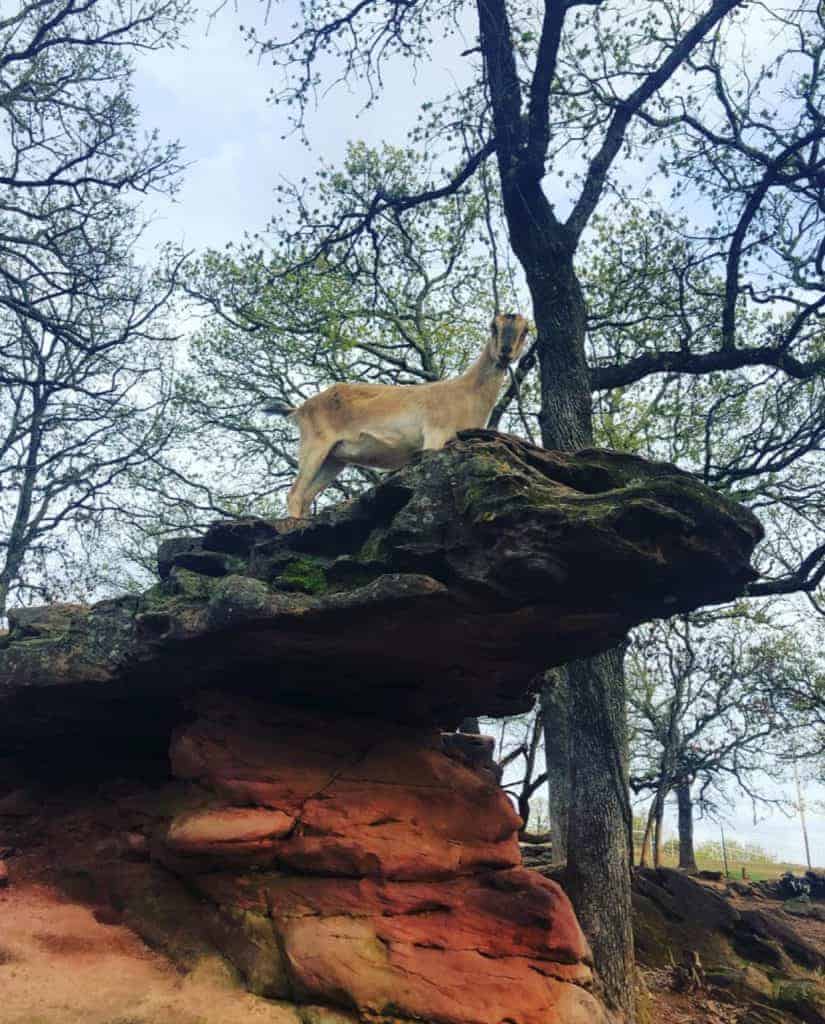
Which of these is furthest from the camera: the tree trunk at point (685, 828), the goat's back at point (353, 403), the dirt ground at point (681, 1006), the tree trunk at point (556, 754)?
the tree trunk at point (685, 828)

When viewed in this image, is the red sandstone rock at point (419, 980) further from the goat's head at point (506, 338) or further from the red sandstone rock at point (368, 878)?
the goat's head at point (506, 338)

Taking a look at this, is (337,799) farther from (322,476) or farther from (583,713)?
(583,713)

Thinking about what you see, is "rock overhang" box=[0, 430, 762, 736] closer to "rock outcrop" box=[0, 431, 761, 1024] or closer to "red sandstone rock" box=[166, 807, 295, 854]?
"rock outcrop" box=[0, 431, 761, 1024]

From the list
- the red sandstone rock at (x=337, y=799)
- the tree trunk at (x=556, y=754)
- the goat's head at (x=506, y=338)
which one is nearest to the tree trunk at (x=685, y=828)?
the tree trunk at (x=556, y=754)


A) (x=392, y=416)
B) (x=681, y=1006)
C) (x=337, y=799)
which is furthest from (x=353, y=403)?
(x=681, y=1006)

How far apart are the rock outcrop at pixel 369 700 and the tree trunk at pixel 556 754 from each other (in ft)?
18.4

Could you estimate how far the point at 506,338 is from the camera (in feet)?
26.1

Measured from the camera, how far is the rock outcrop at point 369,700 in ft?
17.7

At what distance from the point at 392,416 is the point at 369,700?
3119mm

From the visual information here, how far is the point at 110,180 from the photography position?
13.4 metres

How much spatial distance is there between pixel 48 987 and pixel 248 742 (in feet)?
7.30

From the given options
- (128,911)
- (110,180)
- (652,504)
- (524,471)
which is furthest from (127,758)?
(110,180)

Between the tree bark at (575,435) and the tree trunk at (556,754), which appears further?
the tree trunk at (556,754)

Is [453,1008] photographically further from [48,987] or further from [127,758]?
[127,758]
